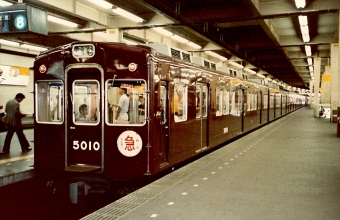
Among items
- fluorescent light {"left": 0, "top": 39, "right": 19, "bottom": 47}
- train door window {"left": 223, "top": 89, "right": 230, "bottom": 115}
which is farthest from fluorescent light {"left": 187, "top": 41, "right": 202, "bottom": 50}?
fluorescent light {"left": 0, "top": 39, "right": 19, "bottom": 47}

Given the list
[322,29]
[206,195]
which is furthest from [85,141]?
[322,29]

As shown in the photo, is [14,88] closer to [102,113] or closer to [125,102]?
[102,113]

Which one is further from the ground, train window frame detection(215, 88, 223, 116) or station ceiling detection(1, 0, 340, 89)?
station ceiling detection(1, 0, 340, 89)

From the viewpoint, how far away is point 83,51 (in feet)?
21.1

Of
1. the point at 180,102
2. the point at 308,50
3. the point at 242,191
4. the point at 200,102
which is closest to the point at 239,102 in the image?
the point at 200,102

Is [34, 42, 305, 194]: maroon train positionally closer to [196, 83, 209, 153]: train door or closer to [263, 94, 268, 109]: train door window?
[196, 83, 209, 153]: train door

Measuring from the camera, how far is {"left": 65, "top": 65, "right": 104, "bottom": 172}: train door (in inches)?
253

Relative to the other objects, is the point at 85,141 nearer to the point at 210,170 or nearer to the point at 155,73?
the point at 155,73

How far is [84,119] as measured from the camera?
6.59 m

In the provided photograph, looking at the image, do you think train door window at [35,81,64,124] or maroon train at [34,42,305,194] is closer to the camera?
maroon train at [34,42,305,194]

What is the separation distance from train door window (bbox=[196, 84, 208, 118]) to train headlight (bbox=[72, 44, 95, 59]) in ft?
11.5

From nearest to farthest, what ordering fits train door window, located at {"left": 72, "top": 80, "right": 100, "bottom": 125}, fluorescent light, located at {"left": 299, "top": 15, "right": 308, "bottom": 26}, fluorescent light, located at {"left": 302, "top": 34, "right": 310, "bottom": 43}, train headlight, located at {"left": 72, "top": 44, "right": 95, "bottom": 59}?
train headlight, located at {"left": 72, "top": 44, "right": 95, "bottom": 59}
train door window, located at {"left": 72, "top": 80, "right": 100, "bottom": 125}
fluorescent light, located at {"left": 299, "top": 15, "right": 308, "bottom": 26}
fluorescent light, located at {"left": 302, "top": 34, "right": 310, "bottom": 43}

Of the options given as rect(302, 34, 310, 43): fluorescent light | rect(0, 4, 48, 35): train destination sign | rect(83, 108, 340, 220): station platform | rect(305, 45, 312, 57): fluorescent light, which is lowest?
rect(83, 108, 340, 220): station platform

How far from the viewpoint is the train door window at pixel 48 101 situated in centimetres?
674
